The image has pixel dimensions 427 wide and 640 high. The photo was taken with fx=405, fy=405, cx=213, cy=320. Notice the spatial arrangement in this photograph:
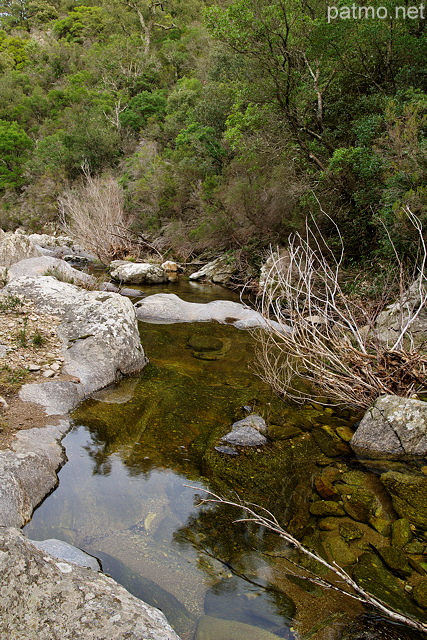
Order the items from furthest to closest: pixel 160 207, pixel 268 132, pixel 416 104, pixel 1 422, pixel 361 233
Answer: pixel 160 207 < pixel 268 132 < pixel 361 233 < pixel 416 104 < pixel 1 422

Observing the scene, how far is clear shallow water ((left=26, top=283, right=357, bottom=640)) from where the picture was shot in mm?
2771

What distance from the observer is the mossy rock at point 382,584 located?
2740 millimetres

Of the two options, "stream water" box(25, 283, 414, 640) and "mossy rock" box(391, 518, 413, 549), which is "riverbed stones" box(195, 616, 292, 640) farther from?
"mossy rock" box(391, 518, 413, 549)

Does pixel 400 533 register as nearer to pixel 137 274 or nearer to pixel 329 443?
pixel 329 443

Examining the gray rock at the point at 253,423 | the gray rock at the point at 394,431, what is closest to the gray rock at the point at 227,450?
the gray rock at the point at 253,423

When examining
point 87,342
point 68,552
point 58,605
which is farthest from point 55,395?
point 58,605

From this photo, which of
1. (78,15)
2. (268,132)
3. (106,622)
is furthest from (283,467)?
(78,15)

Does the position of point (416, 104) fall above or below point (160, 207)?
above

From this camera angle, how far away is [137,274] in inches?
588

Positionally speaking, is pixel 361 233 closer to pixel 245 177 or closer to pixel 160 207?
pixel 245 177

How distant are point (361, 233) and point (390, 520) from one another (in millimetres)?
9746

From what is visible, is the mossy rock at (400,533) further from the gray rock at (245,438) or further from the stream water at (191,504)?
the gray rock at (245,438)

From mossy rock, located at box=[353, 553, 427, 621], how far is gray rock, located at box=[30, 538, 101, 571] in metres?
1.93

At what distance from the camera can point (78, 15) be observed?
56031mm
